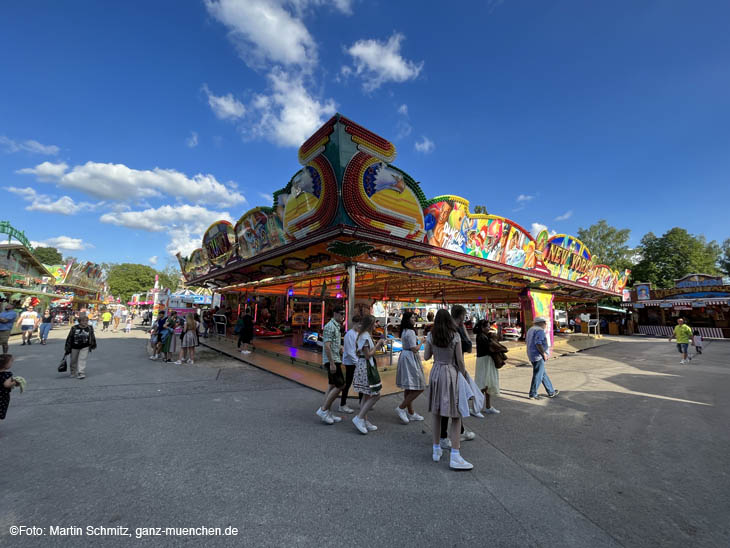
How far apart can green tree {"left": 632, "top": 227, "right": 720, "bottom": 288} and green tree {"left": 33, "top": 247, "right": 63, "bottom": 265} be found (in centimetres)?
9992

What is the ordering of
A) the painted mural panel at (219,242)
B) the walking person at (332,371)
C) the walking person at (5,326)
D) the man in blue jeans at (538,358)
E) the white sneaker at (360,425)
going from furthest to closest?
1. the painted mural panel at (219,242)
2. the walking person at (5,326)
3. the man in blue jeans at (538,358)
4. the walking person at (332,371)
5. the white sneaker at (360,425)

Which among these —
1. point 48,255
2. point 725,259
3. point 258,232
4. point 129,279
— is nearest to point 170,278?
point 129,279

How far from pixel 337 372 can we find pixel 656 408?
230 inches

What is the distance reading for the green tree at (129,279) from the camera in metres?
54.8

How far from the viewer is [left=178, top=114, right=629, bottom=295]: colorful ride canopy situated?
632 cm

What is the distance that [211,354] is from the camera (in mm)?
11469

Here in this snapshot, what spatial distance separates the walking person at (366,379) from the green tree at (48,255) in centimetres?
8839

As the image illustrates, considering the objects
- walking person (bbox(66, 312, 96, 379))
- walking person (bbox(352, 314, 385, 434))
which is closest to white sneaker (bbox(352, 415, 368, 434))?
walking person (bbox(352, 314, 385, 434))

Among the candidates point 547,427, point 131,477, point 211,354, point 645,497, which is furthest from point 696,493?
point 211,354

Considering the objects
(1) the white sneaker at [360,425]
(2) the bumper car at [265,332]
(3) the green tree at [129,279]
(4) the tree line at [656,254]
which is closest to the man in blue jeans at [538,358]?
(1) the white sneaker at [360,425]

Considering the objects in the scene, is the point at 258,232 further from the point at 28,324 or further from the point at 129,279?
the point at 129,279

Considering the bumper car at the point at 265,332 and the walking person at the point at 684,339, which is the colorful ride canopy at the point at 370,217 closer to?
the bumper car at the point at 265,332

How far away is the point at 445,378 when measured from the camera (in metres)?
3.44

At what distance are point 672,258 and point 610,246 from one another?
5.67m
